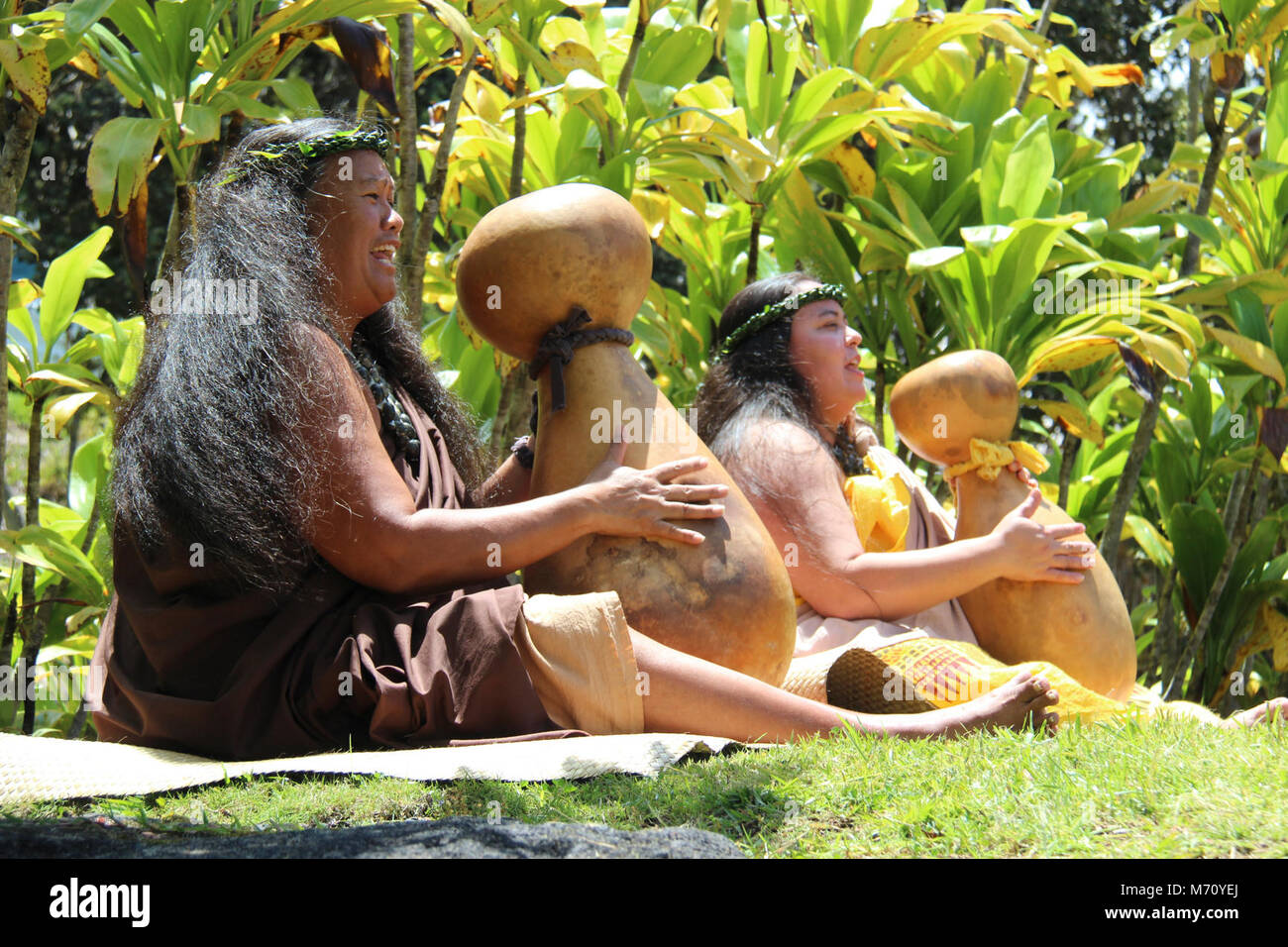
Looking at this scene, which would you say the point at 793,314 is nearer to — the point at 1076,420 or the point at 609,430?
the point at 609,430

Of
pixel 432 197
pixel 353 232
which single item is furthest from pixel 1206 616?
pixel 353 232

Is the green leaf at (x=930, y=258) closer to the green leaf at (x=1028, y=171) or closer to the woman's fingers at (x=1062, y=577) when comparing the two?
the green leaf at (x=1028, y=171)

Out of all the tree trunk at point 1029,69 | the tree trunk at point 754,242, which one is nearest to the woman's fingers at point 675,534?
the tree trunk at point 754,242

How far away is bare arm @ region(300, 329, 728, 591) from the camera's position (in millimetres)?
2701

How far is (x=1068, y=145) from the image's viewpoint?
16.2 ft

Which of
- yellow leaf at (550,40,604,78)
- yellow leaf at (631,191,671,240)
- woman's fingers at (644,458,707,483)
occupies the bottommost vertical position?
woman's fingers at (644,458,707,483)

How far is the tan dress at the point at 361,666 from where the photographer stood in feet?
8.72

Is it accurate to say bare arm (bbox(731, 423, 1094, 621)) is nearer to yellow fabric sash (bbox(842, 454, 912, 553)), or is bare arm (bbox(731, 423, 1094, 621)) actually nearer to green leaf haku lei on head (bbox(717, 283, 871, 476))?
yellow fabric sash (bbox(842, 454, 912, 553))

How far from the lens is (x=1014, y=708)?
2.79 meters

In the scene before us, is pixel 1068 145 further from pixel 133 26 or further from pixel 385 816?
pixel 385 816

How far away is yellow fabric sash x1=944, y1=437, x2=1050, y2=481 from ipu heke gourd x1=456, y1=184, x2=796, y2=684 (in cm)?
78

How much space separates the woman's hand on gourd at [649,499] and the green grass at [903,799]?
55cm

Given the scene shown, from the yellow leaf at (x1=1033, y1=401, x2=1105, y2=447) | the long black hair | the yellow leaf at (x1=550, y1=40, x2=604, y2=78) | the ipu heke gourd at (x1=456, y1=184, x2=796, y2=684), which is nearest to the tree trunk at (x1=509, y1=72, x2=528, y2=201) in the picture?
the yellow leaf at (x1=550, y1=40, x2=604, y2=78)
